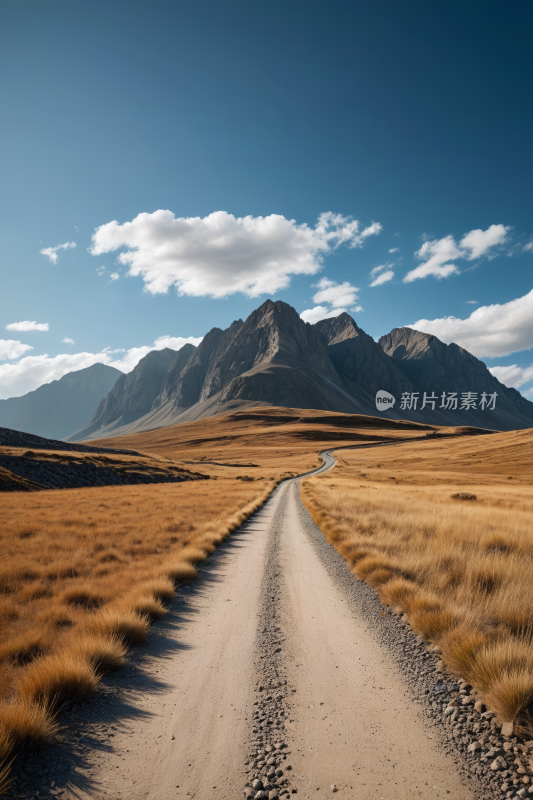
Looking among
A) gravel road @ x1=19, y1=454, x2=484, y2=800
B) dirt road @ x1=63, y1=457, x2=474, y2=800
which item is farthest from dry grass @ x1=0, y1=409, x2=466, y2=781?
dirt road @ x1=63, y1=457, x2=474, y2=800

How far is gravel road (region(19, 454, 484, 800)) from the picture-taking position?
10.6ft

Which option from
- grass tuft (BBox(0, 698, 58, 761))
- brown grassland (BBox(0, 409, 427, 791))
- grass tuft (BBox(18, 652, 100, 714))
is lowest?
brown grassland (BBox(0, 409, 427, 791))

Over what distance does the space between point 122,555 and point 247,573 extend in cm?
459

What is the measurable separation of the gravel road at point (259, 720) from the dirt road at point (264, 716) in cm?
1

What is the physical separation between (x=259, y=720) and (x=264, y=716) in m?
0.09

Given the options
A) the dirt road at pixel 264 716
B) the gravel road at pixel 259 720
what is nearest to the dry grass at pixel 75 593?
the gravel road at pixel 259 720

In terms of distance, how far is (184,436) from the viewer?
181 m

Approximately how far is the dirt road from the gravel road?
0.05 feet

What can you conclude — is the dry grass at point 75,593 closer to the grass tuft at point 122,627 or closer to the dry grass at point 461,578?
the grass tuft at point 122,627

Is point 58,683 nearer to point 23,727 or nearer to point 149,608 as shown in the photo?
point 23,727

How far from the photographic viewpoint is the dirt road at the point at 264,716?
324 cm

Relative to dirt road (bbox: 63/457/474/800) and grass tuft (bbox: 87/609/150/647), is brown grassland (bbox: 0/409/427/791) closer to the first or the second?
grass tuft (bbox: 87/609/150/647)

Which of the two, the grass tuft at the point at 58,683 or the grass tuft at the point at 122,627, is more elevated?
the grass tuft at the point at 58,683

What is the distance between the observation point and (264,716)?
4203 mm
